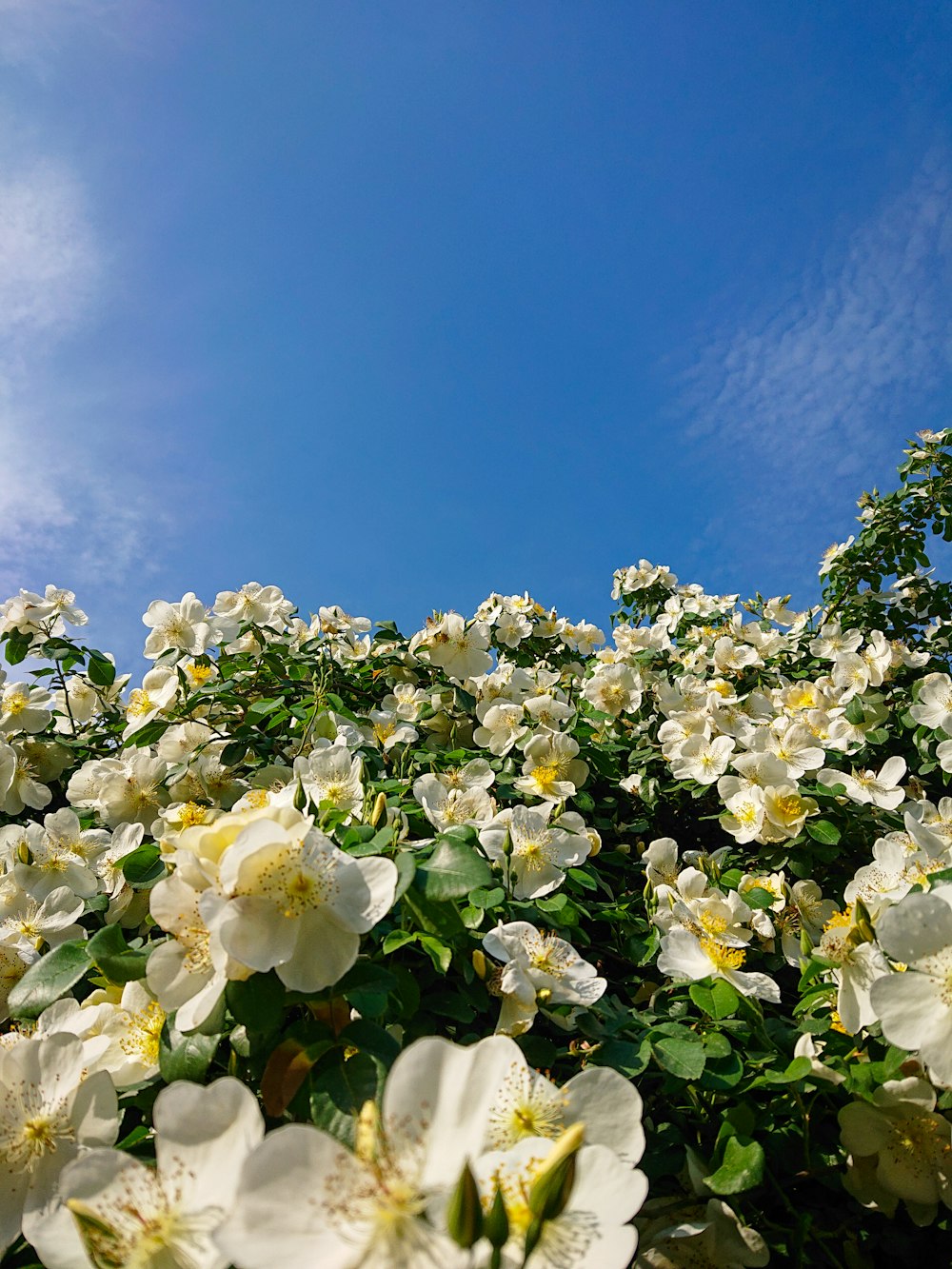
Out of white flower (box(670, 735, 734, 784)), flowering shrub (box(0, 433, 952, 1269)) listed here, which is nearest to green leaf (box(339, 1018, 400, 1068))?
flowering shrub (box(0, 433, 952, 1269))

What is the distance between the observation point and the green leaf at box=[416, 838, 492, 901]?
116cm

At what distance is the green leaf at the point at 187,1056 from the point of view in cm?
108

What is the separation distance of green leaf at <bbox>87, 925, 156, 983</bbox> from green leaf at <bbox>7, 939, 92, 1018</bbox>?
7 centimetres

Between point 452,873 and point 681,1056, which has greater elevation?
point 452,873

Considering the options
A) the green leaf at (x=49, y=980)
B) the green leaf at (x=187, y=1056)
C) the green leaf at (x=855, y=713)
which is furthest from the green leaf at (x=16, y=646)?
the green leaf at (x=855, y=713)

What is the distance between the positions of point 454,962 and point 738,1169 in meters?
0.53

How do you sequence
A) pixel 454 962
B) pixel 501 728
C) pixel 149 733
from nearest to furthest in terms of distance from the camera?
pixel 454 962
pixel 149 733
pixel 501 728

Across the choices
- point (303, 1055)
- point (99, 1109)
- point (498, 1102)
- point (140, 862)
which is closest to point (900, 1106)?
point (498, 1102)

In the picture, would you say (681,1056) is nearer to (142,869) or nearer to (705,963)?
(705,963)

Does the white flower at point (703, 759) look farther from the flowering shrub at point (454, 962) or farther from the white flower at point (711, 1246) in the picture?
the white flower at point (711, 1246)

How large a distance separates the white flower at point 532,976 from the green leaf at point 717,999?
9.6 inches

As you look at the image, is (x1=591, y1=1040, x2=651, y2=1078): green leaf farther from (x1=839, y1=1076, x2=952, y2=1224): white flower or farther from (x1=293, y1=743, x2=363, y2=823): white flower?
(x1=293, y1=743, x2=363, y2=823): white flower

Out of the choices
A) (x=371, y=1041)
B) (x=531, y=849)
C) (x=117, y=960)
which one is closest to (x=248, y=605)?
(x=531, y=849)

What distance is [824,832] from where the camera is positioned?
7.14 feet
